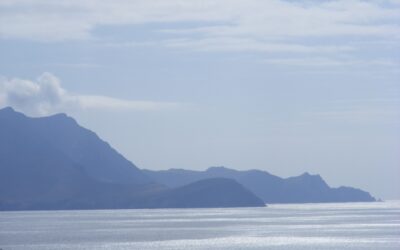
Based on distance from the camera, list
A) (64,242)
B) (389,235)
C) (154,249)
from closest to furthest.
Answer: (154,249)
(64,242)
(389,235)

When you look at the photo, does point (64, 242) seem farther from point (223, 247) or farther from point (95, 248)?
point (223, 247)

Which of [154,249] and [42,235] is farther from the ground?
[154,249]

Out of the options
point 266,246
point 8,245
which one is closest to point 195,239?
point 266,246

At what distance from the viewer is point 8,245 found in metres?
148

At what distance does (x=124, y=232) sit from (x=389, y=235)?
50.4 m

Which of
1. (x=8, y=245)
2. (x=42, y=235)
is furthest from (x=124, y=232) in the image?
(x=8, y=245)

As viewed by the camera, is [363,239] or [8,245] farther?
[363,239]

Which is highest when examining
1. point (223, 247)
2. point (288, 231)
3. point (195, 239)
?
point (223, 247)

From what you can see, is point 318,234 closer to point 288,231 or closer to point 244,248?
point 288,231

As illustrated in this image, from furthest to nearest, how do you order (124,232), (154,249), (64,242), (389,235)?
(124,232), (389,235), (64,242), (154,249)

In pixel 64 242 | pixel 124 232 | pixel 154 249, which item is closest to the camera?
pixel 154 249

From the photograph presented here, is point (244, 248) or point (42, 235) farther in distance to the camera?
point (42, 235)

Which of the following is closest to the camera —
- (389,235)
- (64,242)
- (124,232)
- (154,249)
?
(154,249)

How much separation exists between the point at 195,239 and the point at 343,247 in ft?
106
